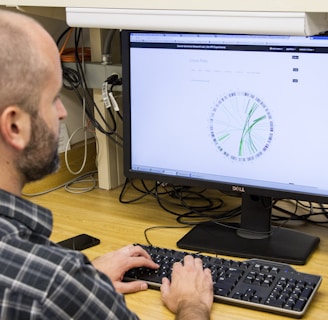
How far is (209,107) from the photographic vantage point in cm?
138

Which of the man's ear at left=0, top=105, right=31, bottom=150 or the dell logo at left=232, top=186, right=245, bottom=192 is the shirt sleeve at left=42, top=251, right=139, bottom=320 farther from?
the dell logo at left=232, top=186, right=245, bottom=192

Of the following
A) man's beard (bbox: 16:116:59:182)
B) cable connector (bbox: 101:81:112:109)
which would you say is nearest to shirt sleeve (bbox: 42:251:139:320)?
man's beard (bbox: 16:116:59:182)

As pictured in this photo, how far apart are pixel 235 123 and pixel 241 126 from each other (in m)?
0.02

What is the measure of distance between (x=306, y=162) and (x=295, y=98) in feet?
0.47

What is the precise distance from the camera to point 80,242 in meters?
1.42

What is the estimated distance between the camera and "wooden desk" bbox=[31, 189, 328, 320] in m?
1.14

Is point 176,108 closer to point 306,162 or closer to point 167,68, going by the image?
point 167,68

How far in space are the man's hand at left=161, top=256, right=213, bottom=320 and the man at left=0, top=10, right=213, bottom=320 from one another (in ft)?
0.67

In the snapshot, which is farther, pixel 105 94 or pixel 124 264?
pixel 105 94

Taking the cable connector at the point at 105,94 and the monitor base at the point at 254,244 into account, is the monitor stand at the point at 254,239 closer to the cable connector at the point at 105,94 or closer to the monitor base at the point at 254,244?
the monitor base at the point at 254,244

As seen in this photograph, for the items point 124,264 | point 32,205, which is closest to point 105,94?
point 124,264

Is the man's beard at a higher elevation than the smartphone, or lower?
higher

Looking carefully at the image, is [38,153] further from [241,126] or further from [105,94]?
[105,94]

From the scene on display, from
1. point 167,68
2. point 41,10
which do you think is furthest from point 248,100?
point 41,10
